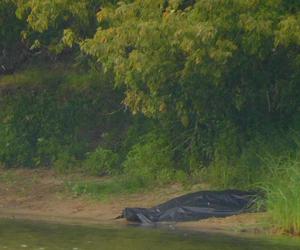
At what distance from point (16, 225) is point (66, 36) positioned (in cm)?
327

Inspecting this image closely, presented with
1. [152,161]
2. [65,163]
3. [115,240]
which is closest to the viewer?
[115,240]

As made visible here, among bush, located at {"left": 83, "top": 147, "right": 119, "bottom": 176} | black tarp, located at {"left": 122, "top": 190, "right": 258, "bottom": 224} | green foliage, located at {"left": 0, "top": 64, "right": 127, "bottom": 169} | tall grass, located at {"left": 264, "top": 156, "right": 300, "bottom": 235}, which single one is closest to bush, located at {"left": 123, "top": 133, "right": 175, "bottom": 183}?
bush, located at {"left": 83, "top": 147, "right": 119, "bottom": 176}

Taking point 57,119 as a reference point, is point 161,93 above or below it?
below

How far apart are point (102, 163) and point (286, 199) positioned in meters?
6.22

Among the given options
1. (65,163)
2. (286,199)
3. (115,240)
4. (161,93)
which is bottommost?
(115,240)

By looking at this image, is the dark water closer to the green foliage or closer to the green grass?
the green grass

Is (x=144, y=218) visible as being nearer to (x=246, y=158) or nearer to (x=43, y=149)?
(x=246, y=158)

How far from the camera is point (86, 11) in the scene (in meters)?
19.7

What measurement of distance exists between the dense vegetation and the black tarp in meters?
0.42

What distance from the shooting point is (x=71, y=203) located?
20.5 meters

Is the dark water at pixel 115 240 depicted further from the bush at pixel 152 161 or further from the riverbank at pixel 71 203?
the bush at pixel 152 161

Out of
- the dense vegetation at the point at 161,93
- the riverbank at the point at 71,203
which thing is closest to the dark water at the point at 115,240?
the riverbank at the point at 71,203

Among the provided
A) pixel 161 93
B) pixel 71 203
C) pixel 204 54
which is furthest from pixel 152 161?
pixel 204 54

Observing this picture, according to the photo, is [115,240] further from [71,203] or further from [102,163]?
[102,163]
